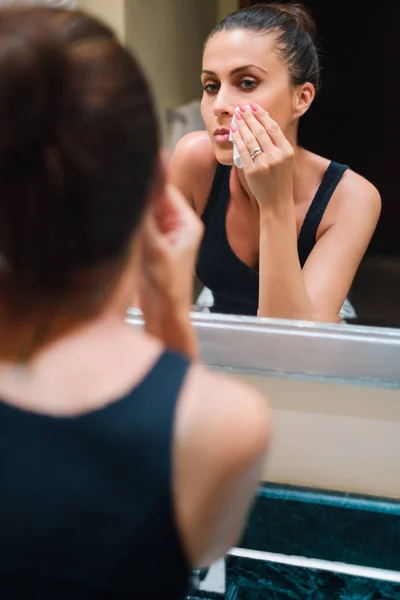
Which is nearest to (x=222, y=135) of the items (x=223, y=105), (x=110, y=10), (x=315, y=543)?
(x=223, y=105)

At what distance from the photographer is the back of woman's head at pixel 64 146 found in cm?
27

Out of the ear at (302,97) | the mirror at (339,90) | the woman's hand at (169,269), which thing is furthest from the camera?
the mirror at (339,90)

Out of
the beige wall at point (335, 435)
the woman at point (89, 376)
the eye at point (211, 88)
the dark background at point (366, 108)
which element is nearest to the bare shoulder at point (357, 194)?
the eye at point (211, 88)

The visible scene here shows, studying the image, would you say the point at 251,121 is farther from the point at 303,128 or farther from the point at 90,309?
the point at 303,128

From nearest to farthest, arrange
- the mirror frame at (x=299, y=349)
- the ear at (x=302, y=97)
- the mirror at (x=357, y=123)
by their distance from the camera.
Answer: the mirror frame at (x=299, y=349) → the ear at (x=302, y=97) → the mirror at (x=357, y=123)

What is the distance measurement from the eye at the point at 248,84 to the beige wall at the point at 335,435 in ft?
1.30

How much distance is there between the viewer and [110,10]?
0.99 metres

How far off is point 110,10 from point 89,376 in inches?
32.8

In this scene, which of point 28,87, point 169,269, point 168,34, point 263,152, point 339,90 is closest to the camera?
point 28,87

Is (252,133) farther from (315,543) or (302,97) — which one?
(315,543)

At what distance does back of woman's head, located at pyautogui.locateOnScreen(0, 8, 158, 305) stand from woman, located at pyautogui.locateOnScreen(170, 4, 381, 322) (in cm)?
46

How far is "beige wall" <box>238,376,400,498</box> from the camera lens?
666 mm

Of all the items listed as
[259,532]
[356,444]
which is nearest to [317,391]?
[356,444]

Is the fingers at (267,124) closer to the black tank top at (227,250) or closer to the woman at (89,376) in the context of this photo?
the black tank top at (227,250)
